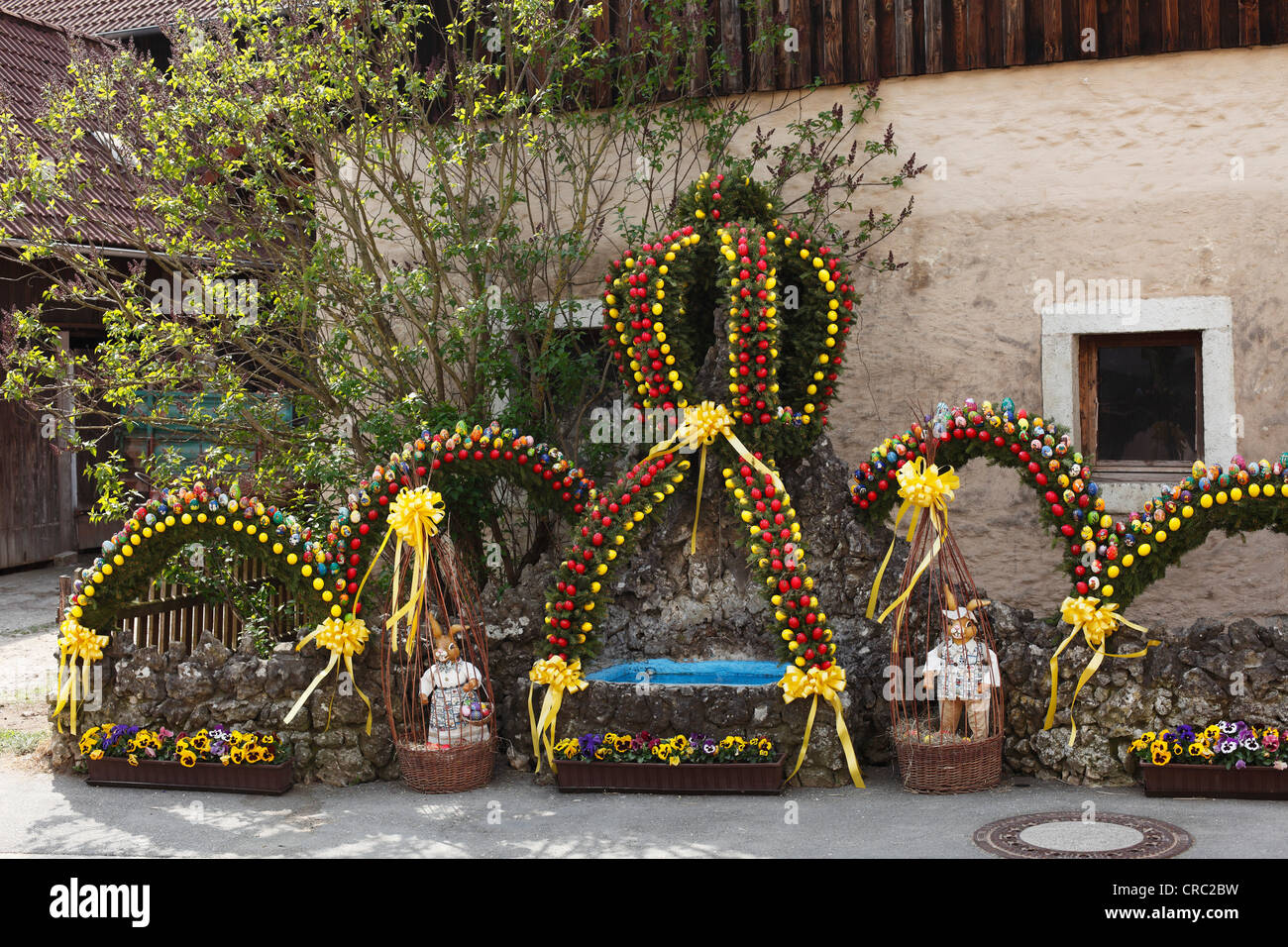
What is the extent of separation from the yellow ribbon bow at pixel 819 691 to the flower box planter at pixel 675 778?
0.22 m

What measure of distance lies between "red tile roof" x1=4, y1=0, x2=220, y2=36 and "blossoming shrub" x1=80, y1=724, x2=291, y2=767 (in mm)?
11473

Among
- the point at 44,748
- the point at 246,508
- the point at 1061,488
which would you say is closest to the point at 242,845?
the point at 246,508

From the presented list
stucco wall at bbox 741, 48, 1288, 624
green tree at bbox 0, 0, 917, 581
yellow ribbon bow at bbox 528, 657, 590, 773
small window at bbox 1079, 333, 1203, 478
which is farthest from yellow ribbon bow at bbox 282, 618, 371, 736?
small window at bbox 1079, 333, 1203, 478

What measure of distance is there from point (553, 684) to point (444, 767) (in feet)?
2.40

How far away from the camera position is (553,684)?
7.12m

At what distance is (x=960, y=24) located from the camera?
8.80m

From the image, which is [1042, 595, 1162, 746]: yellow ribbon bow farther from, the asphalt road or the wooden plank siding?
the wooden plank siding

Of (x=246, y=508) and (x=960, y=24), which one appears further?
(x=960, y=24)

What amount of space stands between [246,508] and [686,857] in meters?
3.28

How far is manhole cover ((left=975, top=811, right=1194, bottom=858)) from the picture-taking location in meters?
5.77

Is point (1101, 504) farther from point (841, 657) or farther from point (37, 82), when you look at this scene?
point (37, 82)

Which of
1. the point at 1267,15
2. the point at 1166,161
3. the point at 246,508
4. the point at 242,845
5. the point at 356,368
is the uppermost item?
the point at 1267,15

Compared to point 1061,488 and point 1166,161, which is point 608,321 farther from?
point 1166,161

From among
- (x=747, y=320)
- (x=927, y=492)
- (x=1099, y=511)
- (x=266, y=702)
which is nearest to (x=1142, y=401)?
(x=1099, y=511)
